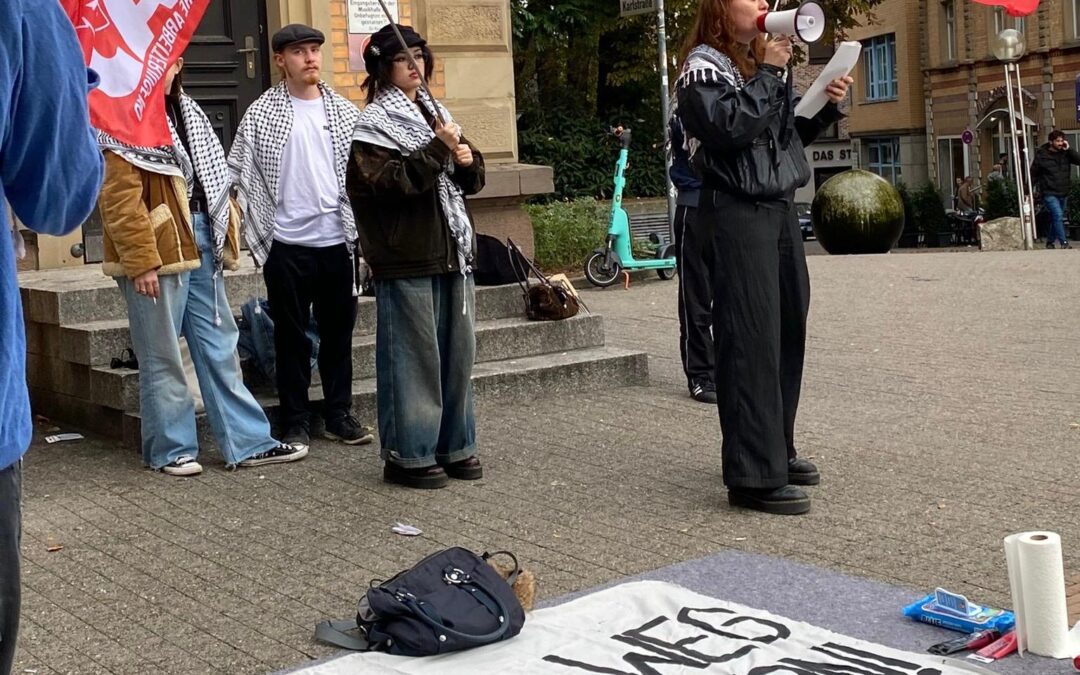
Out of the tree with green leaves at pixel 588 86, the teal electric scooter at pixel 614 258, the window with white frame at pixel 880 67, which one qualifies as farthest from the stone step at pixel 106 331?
the window with white frame at pixel 880 67

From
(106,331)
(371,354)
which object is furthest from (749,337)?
(106,331)

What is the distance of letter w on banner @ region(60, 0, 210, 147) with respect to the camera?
586 cm

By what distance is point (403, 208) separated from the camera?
652 centimetres

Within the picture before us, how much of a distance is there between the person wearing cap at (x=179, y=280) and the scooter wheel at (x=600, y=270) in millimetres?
8569

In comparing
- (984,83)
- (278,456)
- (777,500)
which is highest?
(984,83)

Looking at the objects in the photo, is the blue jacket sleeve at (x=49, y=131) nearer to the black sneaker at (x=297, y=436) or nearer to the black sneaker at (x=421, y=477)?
the black sneaker at (x=421, y=477)

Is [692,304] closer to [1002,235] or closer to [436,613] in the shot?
[436,613]

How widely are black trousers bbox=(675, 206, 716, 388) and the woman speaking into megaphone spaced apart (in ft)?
7.21

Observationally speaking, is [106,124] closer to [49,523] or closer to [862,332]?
[49,523]

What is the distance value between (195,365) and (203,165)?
967 millimetres

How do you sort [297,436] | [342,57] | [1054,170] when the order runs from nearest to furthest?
[297,436] < [342,57] < [1054,170]

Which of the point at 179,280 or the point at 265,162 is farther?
the point at 265,162

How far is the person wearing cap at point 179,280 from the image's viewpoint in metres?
6.76

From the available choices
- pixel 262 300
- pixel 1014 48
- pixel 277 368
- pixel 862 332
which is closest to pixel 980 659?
pixel 277 368
